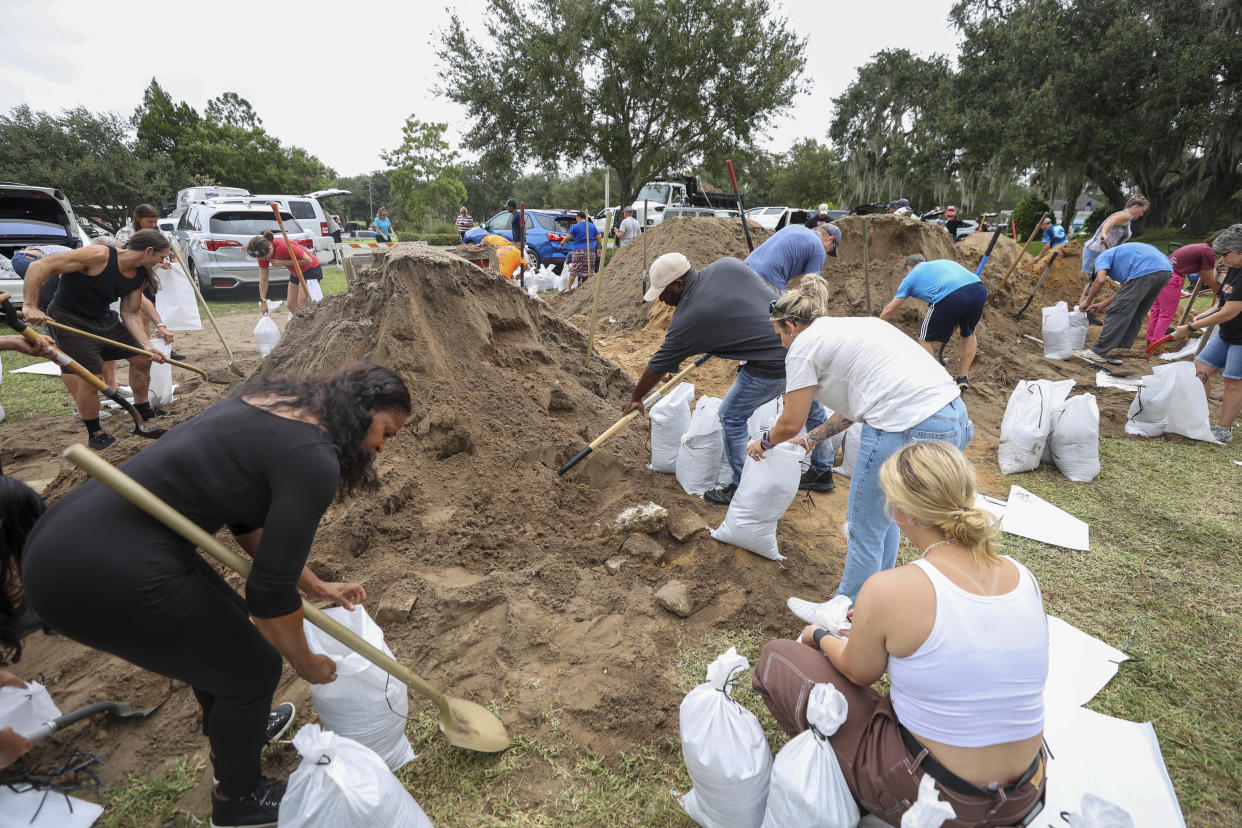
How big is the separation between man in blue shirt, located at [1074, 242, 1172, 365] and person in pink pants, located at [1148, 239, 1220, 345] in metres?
0.28

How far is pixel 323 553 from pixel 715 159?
676 inches

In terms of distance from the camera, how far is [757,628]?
2.59 m

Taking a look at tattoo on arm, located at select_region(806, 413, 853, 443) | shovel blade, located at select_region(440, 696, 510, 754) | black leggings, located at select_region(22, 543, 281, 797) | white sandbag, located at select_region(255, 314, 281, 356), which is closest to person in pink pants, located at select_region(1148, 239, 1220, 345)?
tattoo on arm, located at select_region(806, 413, 853, 443)

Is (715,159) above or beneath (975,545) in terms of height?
above

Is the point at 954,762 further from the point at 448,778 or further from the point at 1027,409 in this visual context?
the point at 1027,409

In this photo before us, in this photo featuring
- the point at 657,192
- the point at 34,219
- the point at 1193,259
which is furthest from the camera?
the point at 657,192

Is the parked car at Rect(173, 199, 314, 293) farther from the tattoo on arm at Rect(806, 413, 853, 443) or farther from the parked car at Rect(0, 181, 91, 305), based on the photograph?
the tattoo on arm at Rect(806, 413, 853, 443)

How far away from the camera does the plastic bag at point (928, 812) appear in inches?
50.3

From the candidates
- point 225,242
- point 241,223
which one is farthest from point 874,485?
point 241,223

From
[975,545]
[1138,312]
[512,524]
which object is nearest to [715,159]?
[1138,312]

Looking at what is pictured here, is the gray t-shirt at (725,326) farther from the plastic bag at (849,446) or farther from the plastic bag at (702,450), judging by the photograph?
the plastic bag at (849,446)

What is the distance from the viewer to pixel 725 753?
158 cm

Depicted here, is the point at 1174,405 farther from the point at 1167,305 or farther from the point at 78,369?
the point at 78,369

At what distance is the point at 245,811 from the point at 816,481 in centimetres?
350
